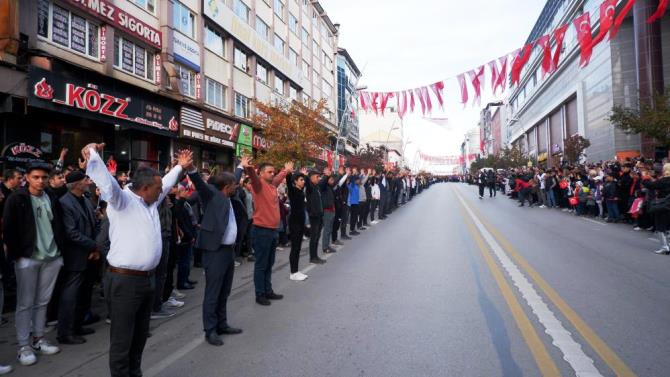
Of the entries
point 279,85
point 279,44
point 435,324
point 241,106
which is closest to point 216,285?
point 435,324

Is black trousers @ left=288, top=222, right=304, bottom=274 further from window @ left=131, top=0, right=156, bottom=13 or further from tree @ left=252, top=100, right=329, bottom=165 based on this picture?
tree @ left=252, top=100, right=329, bottom=165

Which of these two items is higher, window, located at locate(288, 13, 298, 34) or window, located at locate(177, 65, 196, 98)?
window, located at locate(288, 13, 298, 34)

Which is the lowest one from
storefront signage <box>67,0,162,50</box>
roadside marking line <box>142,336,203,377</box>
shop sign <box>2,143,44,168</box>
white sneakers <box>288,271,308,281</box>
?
roadside marking line <box>142,336,203,377</box>

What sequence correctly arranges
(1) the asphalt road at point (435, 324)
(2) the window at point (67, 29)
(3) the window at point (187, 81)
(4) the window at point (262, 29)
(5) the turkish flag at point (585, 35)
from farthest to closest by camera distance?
1. (4) the window at point (262, 29)
2. (3) the window at point (187, 81)
3. (5) the turkish flag at point (585, 35)
4. (2) the window at point (67, 29)
5. (1) the asphalt road at point (435, 324)

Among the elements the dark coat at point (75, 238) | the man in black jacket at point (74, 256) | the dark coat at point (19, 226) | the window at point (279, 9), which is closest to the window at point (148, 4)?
the window at point (279, 9)

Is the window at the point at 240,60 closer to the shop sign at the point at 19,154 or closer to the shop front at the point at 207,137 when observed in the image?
the shop front at the point at 207,137

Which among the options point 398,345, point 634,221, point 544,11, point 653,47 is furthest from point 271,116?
point 544,11

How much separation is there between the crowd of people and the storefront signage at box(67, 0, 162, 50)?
969 centimetres

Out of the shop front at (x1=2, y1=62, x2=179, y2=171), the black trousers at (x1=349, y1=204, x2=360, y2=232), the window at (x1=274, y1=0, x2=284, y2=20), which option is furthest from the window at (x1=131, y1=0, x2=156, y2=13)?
the window at (x1=274, y1=0, x2=284, y2=20)

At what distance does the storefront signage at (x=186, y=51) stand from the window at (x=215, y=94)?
55.5 inches

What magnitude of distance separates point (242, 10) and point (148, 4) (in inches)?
364

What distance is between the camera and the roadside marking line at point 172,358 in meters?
3.79

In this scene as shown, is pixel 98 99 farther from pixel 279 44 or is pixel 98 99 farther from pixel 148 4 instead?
pixel 279 44

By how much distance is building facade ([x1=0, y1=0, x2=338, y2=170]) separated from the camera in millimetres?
12250
